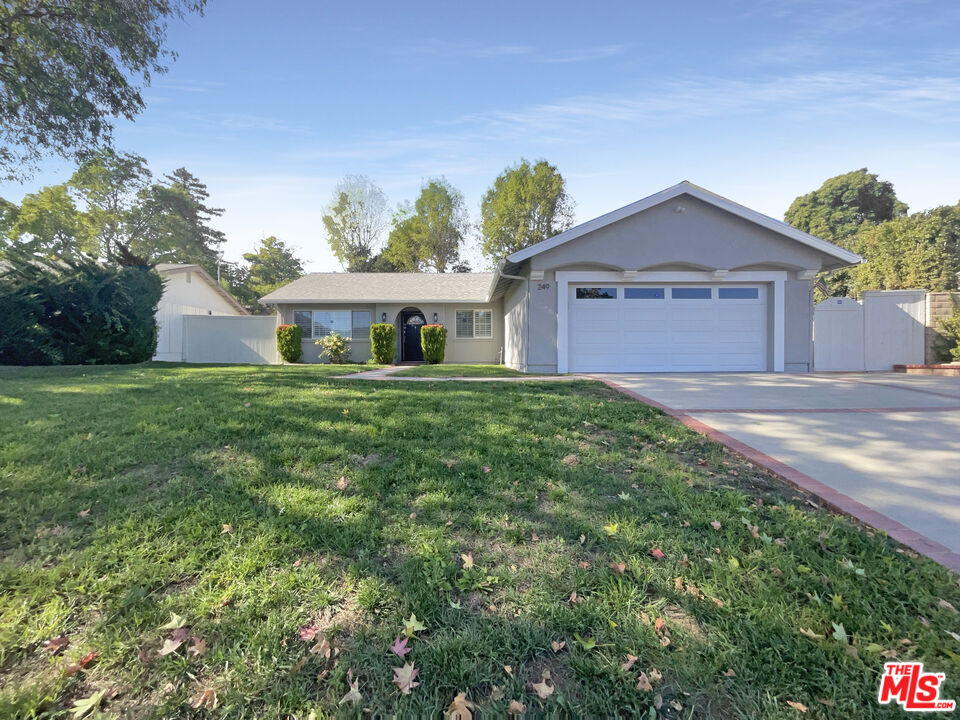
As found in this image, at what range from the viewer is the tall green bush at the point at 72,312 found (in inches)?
423

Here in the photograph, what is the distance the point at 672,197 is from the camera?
10.3 m

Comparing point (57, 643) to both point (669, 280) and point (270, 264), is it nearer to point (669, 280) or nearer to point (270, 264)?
point (669, 280)

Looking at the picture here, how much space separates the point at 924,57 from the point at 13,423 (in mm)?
17803

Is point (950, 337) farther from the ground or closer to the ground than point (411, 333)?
closer to the ground

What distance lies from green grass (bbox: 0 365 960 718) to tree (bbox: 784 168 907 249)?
41999 millimetres

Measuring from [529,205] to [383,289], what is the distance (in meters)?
16.2

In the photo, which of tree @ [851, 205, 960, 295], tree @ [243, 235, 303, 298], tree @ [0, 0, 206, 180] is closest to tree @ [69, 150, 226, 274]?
tree @ [243, 235, 303, 298]

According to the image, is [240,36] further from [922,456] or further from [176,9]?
[922,456]

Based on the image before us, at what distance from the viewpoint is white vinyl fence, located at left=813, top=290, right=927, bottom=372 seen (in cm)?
1100

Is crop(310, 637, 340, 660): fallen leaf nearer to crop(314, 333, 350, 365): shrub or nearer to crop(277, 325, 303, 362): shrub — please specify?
crop(314, 333, 350, 365): shrub

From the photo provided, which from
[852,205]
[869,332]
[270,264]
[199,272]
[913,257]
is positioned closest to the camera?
[869,332]

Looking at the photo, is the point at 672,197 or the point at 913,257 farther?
the point at 913,257

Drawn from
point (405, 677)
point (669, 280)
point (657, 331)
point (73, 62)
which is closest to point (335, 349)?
point (73, 62)

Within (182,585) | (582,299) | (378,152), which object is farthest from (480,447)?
(378,152)
